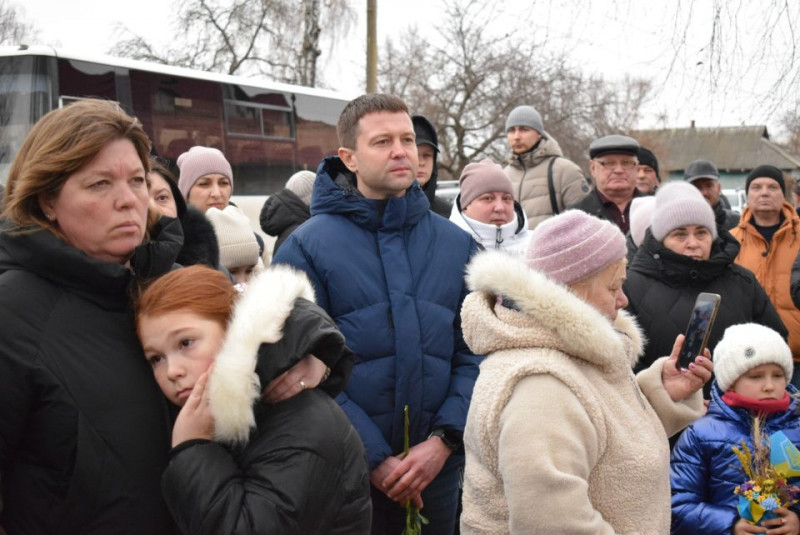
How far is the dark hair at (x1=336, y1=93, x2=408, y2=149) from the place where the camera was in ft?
12.4

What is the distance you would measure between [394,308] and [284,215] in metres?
2.44

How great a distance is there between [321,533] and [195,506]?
1.06ft

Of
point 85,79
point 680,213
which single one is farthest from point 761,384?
point 85,79

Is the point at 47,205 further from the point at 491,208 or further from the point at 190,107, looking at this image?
the point at 190,107

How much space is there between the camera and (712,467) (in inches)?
149

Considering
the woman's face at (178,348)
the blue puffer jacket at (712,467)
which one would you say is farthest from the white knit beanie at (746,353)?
the woman's face at (178,348)

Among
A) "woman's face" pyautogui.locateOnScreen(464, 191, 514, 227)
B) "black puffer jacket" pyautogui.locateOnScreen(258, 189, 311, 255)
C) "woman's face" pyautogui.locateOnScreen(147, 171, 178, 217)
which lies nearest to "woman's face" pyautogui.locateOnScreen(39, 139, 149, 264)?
"woman's face" pyautogui.locateOnScreen(147, 171, 178, 217)

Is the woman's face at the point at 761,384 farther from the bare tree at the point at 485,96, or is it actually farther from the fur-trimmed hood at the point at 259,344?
the bare tree at the point at 485,96

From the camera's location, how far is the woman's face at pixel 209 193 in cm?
561

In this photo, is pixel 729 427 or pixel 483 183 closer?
pixel 729 427

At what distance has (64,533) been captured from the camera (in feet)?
6.89

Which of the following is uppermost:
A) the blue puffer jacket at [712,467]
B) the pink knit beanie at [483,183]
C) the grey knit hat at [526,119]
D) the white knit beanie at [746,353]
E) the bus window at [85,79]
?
the bus window at [85,79]

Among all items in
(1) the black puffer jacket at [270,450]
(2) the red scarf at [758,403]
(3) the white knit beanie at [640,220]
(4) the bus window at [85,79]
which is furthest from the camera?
(4) the bus window at [85,79]

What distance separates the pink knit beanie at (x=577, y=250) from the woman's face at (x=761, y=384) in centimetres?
163
